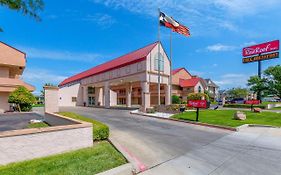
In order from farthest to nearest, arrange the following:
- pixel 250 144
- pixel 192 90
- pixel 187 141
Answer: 1. pixel 192 90
2. pixel 187 141
3. pixel 250 144

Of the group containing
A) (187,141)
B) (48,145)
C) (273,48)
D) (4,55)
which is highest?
(273,48)

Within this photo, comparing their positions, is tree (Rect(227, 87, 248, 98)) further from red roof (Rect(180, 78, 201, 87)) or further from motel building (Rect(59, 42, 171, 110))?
motel building (Rect(59, 42, 171, 110))

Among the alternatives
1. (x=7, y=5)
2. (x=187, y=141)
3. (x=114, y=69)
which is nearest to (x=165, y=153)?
(x=187, y=141)

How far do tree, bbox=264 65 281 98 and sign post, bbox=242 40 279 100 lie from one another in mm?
2404

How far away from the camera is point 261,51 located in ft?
136

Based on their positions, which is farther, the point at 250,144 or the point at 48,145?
the point at 250,144

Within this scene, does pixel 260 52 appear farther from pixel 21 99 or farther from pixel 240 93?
pixel 21 99

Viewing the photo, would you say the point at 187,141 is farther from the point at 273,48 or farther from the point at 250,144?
the point at 273,48

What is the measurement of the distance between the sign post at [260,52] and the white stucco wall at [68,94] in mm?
42882

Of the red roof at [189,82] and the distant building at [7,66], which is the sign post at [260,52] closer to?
the red roof at [189,82]

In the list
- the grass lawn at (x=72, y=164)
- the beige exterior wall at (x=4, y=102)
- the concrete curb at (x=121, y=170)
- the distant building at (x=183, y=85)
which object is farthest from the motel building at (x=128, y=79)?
the concrete curb at (x=121, y=170)

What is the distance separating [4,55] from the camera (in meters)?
25.0

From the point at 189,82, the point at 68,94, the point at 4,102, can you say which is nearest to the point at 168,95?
the point at 189,82

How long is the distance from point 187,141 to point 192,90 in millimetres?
40175
